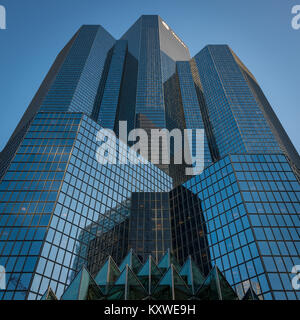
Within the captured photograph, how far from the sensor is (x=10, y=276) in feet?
136

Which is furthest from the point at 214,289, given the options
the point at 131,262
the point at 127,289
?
the point at 131,262

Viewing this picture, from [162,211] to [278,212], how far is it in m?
27.5

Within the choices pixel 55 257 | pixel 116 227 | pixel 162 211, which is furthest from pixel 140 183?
pixel 55 257

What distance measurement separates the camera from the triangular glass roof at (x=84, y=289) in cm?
2352

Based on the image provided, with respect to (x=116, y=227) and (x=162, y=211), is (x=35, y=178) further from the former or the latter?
(x=162, y=211)

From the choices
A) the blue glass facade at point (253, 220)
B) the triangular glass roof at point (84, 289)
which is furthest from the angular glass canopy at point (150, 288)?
the blue glass facade at point (253, 220)

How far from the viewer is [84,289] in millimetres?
24047

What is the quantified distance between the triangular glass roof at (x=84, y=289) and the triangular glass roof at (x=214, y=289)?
29.6 ft

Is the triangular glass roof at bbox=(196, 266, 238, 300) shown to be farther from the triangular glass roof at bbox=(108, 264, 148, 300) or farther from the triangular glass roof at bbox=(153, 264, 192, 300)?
the triangular glass roof at bbox=(108, 264, 148, 300)

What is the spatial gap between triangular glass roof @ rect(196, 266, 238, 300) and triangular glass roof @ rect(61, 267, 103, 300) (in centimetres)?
903

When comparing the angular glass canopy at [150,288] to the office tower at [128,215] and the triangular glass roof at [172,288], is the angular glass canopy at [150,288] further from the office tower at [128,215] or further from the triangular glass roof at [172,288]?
the office tower at [128,215]

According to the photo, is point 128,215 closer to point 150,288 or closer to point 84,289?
point 150,288

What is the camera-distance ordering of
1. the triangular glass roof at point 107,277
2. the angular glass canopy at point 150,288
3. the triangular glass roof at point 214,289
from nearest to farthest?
the triangular glass roof at point 214,289 < the angular glass canopy at point 150,288 < the triangular glass roof at point 107,277
